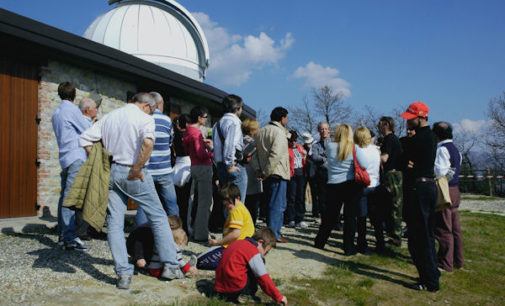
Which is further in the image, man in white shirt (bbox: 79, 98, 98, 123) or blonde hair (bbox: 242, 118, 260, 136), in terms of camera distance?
blonde hair (bbox: 242, 118, 260, 136)

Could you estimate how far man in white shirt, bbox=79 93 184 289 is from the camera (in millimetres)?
3264

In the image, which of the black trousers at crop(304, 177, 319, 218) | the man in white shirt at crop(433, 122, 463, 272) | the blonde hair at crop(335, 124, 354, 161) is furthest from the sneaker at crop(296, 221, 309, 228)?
the man in white shirt at crop(433, 122, 463, 272)

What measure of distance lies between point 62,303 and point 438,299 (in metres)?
3.47

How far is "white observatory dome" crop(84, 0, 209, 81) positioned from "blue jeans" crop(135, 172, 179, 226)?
1190cm

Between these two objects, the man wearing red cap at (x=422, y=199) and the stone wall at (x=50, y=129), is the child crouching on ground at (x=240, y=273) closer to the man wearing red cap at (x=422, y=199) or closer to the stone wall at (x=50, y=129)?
the man wearing red cap at (x=422, y=199)

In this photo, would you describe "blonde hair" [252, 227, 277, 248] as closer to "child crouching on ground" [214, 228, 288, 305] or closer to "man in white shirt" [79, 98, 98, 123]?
"child crouching on ground" [214, 228, 288, 305]

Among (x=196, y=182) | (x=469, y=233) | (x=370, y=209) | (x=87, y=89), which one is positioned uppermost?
(x=87, y=89)

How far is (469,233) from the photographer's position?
24.0 feet

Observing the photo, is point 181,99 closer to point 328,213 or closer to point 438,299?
point 328,213

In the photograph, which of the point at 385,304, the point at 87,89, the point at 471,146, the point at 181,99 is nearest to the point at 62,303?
the point at 385,304

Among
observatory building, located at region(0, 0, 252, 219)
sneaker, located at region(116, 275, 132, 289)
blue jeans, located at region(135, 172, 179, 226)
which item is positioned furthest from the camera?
observatory building, located at region(0, 0, 252, 219)

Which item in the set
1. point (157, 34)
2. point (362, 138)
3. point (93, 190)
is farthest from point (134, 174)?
point (157, 34)

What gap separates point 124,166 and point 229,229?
1276 millimetres

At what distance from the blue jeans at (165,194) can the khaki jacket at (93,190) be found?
0.99 meters
